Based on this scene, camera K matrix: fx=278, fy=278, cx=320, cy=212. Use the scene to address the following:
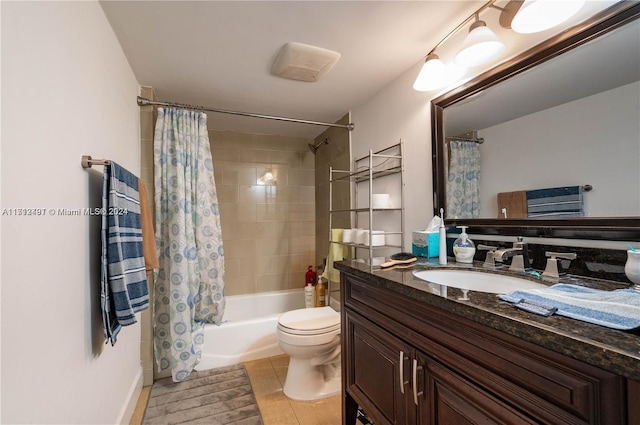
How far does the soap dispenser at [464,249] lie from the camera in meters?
1.26

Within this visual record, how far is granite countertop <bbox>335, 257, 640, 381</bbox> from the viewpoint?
46cm

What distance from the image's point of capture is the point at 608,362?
0.46 m

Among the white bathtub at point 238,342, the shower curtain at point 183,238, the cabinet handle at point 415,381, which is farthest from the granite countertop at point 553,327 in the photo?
the white bathtub at point 238,342

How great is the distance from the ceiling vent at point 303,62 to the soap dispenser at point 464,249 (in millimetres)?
1197

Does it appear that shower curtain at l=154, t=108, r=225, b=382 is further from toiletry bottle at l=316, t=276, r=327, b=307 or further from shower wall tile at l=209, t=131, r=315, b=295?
toiletry bottle at l=316, t=276, r=327, b=307

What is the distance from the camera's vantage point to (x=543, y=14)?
94 cm

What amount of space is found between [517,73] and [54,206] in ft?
5.82

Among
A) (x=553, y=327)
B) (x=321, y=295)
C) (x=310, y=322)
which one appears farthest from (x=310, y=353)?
(x=553, y=327)

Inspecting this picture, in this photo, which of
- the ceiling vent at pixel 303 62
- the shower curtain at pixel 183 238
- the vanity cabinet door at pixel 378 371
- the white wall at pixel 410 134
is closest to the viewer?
the vanity cabinet door at pixel 378 371

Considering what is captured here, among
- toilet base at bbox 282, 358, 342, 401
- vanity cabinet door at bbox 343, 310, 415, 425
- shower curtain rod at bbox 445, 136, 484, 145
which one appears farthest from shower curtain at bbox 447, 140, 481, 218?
toilet base at bbox 282, 358, 342, 401

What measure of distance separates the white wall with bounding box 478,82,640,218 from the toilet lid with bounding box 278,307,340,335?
1.17 meters

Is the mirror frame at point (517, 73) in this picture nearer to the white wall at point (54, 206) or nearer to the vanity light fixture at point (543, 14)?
the vanity light fixture at point (543, 14)

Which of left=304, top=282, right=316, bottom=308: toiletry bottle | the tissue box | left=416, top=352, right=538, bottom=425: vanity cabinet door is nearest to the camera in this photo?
left=416, top=352, right=538, bottom=425: vanity cabinet door

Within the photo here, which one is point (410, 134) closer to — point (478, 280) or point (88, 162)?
point (478, 280)
